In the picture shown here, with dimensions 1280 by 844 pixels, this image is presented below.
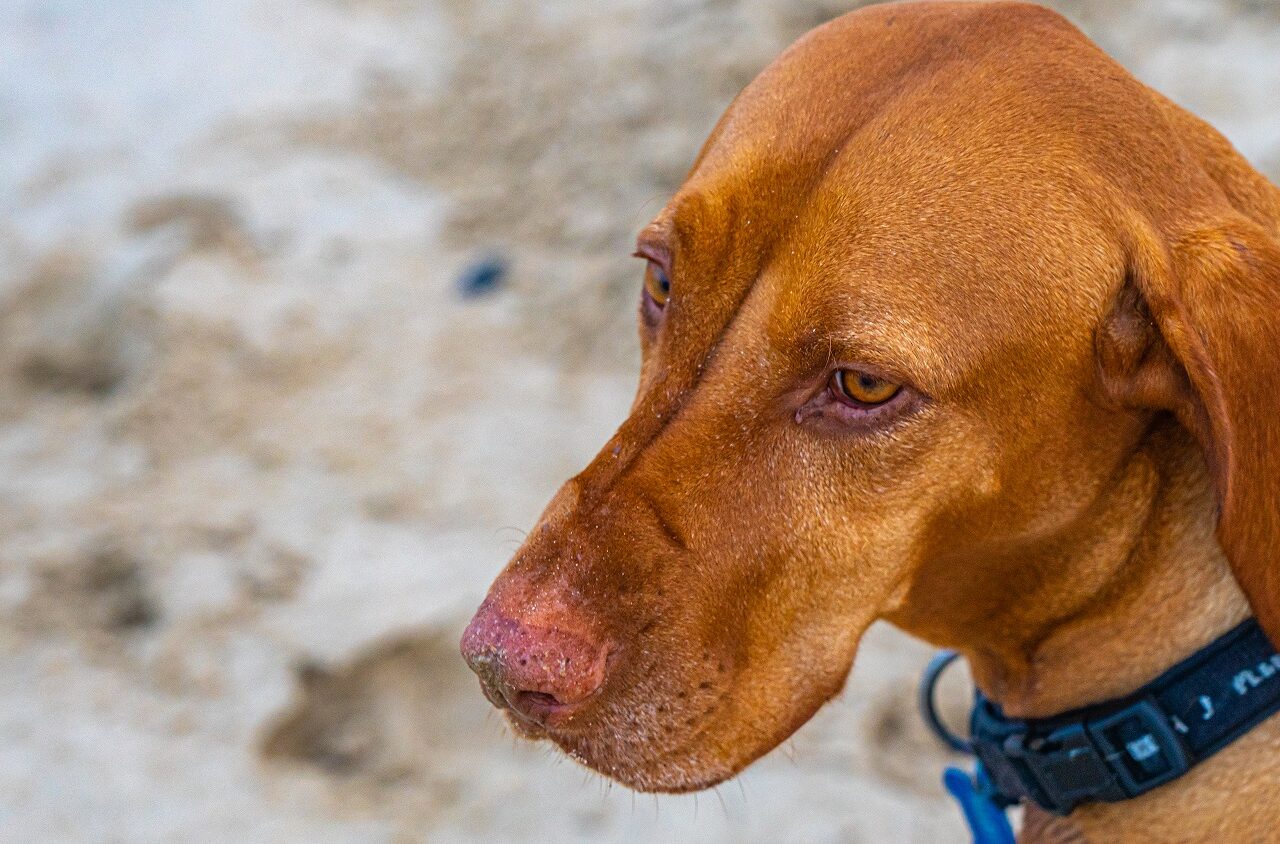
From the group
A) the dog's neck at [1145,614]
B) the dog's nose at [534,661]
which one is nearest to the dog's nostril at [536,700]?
the dog's nose at [534,661]

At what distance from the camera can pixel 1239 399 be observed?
205 centimetres

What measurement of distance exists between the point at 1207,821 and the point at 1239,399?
751mm

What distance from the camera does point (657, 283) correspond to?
8.41ft

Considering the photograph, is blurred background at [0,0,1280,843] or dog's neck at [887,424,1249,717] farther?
blurred background at [0,0,1280,843]

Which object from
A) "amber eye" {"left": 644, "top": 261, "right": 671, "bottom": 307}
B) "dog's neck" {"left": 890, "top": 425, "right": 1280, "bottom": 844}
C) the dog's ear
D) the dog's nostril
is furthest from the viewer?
"amber eye" {"left": 644, "top": 261, "right": 671, "bottom": 307}

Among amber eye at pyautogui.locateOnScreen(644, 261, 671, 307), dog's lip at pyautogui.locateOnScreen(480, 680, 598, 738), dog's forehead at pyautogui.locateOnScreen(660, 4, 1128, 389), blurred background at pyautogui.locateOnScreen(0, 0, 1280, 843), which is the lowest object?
dog's lip at pyautogui.locateOnScreen(480, 680, 598, 738)

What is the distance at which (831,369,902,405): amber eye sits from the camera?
2188 mm

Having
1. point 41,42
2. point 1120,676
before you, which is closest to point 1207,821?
point 1120,676

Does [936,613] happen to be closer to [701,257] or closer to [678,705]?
[678,705]

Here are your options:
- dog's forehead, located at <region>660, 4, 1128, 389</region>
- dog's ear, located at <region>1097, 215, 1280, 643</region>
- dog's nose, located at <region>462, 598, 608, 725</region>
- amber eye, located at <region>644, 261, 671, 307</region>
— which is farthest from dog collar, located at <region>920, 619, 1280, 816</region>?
amber eye, located at <region>644, 261, 671, 307</region>

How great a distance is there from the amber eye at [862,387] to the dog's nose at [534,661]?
0.58 m

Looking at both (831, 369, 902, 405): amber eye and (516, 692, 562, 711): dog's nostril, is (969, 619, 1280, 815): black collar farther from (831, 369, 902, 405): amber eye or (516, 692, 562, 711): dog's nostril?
(516, 692, 562, 711): dog's nostril

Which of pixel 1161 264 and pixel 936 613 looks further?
pixel 936 613

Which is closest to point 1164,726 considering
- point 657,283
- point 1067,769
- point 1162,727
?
point 1162,727
